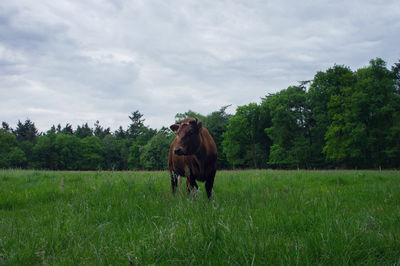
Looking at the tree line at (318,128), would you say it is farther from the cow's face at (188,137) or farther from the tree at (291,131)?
the cow's face at (188,137)

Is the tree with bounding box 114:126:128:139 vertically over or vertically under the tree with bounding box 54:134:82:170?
over

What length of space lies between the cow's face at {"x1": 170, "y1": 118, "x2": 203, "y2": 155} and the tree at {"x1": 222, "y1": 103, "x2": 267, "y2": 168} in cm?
4908

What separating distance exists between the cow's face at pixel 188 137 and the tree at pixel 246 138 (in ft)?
161

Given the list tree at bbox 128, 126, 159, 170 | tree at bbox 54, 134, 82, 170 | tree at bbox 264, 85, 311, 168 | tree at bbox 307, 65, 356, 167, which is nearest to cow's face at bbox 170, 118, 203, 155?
tree at bbox 307, 65, 356, 167

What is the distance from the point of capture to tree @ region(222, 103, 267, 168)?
5631 centimetres

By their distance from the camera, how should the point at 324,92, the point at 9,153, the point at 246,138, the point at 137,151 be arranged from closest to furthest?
the point at 324,92 → the point at 246,138 → the point at 9,153 → the point at 137,151

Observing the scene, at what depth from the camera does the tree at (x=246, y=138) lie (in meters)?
56.3

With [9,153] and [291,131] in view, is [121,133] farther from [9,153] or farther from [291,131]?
[291,131]

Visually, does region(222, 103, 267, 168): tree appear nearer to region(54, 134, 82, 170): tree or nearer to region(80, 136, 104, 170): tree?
region(80, 136, 104, 170): tree

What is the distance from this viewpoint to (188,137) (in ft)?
21.2

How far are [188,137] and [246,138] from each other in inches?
2060

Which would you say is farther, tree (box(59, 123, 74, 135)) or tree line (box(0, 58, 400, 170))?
tree (box(59, 123, 74, 135))

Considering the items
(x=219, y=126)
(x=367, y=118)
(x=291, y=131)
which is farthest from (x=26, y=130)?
(x=367, y=118)

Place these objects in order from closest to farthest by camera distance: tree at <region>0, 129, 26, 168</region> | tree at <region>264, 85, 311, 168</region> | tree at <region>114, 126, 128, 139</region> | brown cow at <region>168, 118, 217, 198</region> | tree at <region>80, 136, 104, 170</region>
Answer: brown cow at <region>168, 118, 217, 198</region>
tree at <region>264, 85, 311, 168</region>
tree at <region>0, 129, 26, 168</region>
tree at <region>80, 136, 104, 170</region>
tree at <region>114, 126, 128, 139</region>
